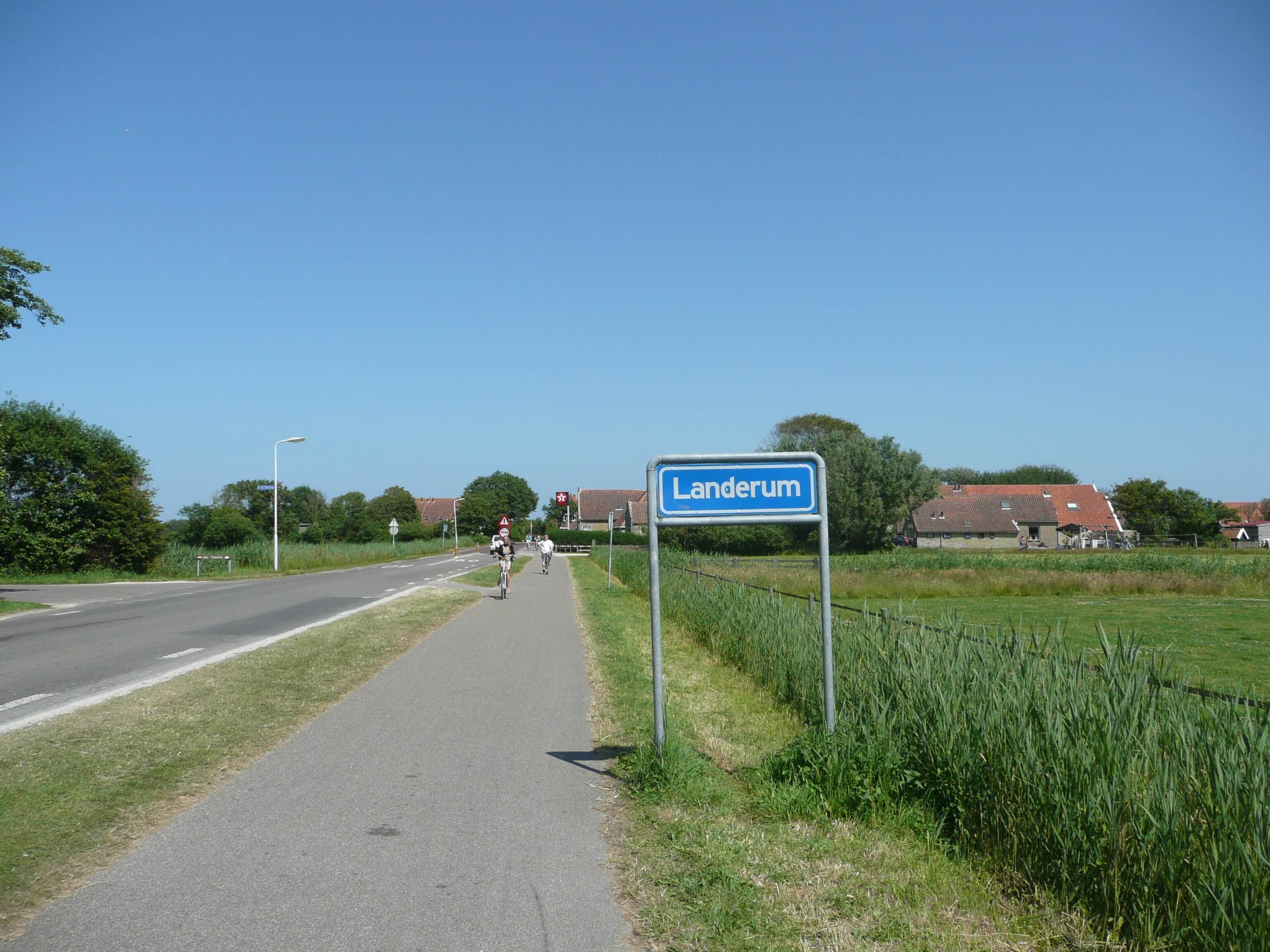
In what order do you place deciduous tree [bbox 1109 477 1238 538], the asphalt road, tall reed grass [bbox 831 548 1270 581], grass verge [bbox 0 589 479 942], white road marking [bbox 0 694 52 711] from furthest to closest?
1. deciduous tree [bbox 1109 477 1238 538]
2. tall reed grass [bbox 831 548 1270 581]
3. the asphalt road
4. white road marking [bbox 0 694 52 711]
5. grass verge [bbox 0 589 479 942]

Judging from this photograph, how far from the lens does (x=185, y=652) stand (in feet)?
40.8

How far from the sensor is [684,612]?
16062 mm

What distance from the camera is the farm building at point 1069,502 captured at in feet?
319

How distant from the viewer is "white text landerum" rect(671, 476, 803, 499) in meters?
6.32

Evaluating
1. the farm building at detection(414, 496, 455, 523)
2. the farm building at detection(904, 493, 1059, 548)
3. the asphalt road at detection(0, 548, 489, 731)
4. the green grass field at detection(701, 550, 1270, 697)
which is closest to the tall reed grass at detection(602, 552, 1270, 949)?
the asphalt road at detection(0, 548, 489, 731)

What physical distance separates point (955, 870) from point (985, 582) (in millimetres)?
31759

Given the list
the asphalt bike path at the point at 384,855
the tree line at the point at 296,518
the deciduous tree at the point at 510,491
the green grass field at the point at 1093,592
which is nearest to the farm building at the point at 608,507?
the tree line at the point at 296,518

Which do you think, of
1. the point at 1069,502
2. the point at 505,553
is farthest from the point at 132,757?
the point at 1069,502

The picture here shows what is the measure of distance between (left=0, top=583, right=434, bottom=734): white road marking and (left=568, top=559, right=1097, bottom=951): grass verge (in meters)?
5.04

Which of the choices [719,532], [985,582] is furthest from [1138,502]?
[985,582]

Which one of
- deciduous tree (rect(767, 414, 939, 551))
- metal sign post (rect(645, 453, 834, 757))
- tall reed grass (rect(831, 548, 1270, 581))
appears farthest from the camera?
deciduous tree (rect(767, 414, 939, 551))

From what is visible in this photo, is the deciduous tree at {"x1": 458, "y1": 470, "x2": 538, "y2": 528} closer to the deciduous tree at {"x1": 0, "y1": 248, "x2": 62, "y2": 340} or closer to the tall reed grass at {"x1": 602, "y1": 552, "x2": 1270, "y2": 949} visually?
the deciduous tree at {"x1": 0, "y1": 248, "x2": 62, "y2": 340}

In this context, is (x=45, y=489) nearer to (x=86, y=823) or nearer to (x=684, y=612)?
(x=684, y=612)

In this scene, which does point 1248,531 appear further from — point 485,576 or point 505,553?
point 505,553
